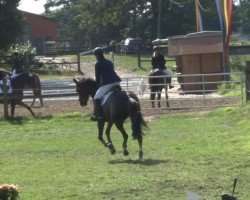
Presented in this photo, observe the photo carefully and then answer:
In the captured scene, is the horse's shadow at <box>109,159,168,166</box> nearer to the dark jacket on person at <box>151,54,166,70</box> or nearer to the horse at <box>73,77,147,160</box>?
the horse at <box>73,77,147,160</box>

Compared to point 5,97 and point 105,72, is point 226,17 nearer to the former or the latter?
point 5,97

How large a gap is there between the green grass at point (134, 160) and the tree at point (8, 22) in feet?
104

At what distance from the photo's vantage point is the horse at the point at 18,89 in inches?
1013

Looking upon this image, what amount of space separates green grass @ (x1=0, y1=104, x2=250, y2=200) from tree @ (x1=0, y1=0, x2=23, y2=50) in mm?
31593

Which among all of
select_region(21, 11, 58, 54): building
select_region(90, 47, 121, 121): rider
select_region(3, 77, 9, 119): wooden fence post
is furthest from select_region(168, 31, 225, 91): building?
select_region(21, 11, 58, 54): building

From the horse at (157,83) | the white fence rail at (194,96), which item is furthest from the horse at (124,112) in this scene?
the horse at (157,83)

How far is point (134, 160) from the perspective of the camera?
14.4 meters

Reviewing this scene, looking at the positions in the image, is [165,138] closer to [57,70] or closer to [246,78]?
[246,78]

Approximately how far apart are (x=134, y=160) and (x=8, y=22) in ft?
136

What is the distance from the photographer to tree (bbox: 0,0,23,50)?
53938mm

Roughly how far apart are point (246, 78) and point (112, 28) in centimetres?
7027

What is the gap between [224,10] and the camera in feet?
95.7

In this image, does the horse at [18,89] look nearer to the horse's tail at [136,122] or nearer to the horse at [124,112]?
the horse at [124,112]

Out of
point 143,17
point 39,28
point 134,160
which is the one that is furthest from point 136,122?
point 39,28
